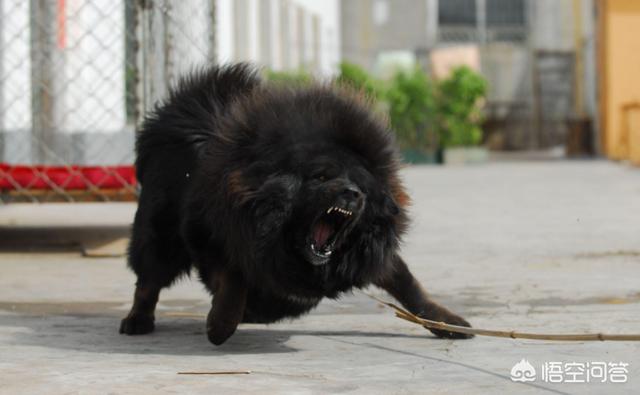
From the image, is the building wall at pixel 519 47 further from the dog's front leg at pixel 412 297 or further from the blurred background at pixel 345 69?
the dog's front leg at pixel 412 297

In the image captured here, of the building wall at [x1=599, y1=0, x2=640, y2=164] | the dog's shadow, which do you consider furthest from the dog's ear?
the building wall at [x1=599, y1=0, x2=640, y2=164]

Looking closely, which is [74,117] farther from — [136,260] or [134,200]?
[136,260]

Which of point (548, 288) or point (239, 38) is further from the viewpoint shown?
point (239, 38)

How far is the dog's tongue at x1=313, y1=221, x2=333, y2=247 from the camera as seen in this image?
9.98ft

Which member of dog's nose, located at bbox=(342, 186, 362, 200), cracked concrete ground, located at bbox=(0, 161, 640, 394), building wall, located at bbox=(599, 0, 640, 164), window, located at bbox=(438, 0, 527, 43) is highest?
window, located at bbox=(438, 0, 527, 43)

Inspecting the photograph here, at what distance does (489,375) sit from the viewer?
2.87 meters

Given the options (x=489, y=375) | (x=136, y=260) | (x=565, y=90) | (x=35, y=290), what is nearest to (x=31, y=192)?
(x=35, y=290)

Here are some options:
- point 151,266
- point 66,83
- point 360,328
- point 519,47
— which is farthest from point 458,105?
point 151,266

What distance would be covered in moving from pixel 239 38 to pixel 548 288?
39.9 ft

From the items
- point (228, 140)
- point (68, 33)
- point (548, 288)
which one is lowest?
point (548, 288)

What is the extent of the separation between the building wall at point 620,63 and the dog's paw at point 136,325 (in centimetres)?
1672

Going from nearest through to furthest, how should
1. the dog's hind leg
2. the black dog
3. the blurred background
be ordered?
the black dog
the dog's hind leg
the blurred background

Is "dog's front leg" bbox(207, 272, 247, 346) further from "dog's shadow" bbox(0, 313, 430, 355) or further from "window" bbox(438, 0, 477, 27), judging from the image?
"window" bbox(438, 0, 477, 27)

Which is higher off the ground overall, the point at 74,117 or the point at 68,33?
the point at 68,33
